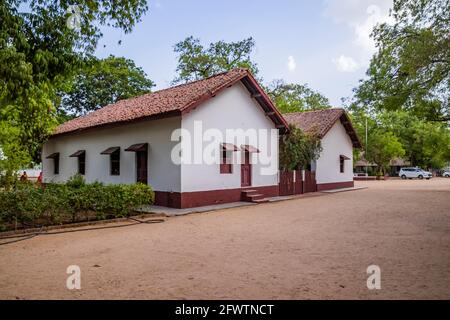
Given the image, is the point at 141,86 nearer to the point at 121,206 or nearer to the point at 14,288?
the point at 121,206

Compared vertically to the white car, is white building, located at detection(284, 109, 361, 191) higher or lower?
higher

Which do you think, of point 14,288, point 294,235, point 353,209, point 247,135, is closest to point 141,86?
point 247,135

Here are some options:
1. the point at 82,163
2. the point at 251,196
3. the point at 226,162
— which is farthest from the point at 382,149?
the point at 82,163

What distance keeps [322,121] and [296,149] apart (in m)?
4.90

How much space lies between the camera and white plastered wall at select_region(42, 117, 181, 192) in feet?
43.1

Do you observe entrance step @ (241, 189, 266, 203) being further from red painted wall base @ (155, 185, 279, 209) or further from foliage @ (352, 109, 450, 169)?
foliage @ (352, 109, 450, 169)

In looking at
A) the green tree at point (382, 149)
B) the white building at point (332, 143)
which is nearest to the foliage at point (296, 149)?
the white building at point (332, 143)

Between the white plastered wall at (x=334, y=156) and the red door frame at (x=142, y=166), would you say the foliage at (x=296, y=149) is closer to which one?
the white plastered wall at (x=334, y=156)

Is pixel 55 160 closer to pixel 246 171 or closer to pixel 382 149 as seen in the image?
pixel 246 171

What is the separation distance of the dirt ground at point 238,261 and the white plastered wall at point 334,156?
1231 centimetres

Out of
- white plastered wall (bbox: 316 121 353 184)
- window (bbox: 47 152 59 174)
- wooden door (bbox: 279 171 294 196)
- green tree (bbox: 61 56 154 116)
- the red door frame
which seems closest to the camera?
the red door frame

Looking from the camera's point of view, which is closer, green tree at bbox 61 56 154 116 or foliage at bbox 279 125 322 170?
foliage at bbox 279 125 322 170

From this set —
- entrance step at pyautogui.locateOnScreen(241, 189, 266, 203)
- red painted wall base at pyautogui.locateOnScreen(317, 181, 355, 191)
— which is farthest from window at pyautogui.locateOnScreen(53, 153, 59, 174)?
red painted wall base at pyautogui.locateOnScreen(317, 181, 355, 191)

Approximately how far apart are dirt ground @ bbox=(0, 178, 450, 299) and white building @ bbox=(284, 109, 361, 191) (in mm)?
12208
